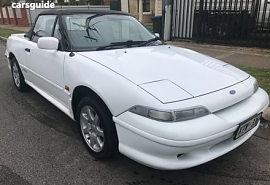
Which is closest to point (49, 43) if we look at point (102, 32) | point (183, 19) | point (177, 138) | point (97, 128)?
point (102, 32)

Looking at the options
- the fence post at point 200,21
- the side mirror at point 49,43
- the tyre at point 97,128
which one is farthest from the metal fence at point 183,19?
the tyre at point 97,128

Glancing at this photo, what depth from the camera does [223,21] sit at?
8.41m

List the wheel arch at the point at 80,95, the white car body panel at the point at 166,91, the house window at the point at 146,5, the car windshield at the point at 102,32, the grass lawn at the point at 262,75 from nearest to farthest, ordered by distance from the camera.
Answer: the white car body panel at the point at 166,91
the wheel arch at the point at 80,95
the car windshield at the point at 102,32
the grass lawn at the point at 262,75
the house window at the point at 146,5

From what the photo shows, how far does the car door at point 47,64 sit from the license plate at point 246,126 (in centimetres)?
194

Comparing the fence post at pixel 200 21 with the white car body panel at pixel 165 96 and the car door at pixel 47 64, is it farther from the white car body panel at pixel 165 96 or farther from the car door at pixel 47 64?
the white car body panel at pixel 165 96

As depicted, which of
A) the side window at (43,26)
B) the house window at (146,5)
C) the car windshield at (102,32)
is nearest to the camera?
the car windshield at (102,32)

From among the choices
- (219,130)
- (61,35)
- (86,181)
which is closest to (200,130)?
(219,130)

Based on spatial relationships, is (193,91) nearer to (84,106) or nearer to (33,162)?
(84,106)

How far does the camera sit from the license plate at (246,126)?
7.45 ft

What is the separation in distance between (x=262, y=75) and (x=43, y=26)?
420 centimetres

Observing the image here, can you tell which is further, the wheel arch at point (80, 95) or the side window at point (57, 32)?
the side window at point (57, 32)

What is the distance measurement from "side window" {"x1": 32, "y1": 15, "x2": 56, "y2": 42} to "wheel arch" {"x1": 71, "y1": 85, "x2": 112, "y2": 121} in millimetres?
1206

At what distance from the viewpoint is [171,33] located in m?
9.69

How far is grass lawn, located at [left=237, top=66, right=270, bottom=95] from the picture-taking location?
4414 mm
